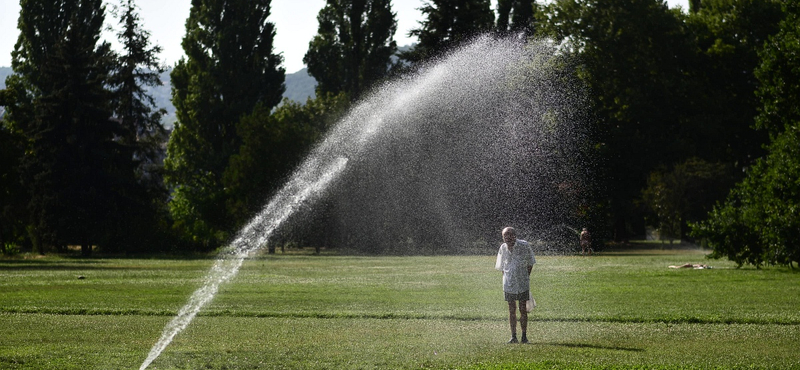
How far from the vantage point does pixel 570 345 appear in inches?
623

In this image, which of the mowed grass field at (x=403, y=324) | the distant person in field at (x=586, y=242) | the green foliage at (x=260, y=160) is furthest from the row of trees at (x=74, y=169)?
the mowed grass field at (x=403, y=324)

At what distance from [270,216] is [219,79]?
2114cm

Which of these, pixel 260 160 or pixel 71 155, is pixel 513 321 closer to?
pixel 71 155

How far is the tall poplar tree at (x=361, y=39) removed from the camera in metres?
89.1

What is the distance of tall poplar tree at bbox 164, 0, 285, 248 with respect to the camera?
8181cm

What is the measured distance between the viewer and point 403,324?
1939 centimetres

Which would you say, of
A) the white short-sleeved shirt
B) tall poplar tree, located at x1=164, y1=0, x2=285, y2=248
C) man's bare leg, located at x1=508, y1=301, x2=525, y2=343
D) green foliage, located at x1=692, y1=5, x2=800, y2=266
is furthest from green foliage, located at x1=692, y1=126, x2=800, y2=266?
tall poplar tree, located at x1=164, y1=0, x2=285, y2=248

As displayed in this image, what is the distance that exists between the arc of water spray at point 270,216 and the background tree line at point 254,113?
1.44 meters

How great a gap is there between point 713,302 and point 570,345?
1002cm

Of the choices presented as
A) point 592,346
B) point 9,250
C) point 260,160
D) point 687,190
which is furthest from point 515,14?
point 592,346

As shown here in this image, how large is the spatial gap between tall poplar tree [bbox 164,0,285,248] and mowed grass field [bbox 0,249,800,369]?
47.7m

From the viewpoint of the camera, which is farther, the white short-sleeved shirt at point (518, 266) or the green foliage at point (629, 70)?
the green foliage at point (629, 70)

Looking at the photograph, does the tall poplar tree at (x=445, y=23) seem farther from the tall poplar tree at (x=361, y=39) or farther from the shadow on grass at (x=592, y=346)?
the shadow on grass at (x=592, y=346)

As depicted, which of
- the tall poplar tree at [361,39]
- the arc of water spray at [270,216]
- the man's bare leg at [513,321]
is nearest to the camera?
the man's bare leg at [513,321]
